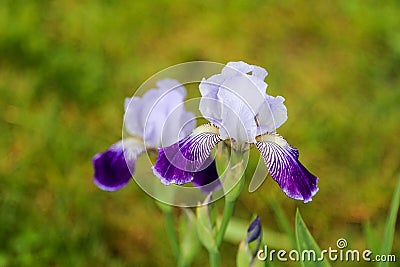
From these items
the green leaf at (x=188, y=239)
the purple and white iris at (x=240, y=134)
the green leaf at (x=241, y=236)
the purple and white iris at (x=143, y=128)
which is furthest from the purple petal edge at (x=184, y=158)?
the green leaf at (x=241, y=236)

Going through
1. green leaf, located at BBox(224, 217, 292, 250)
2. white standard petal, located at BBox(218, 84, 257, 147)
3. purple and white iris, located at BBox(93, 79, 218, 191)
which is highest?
green leaf, located at BBox(224, 217, 292, 250)

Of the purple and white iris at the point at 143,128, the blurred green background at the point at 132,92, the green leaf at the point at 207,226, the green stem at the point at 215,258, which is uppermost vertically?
the blurred green background at the point at 132,92

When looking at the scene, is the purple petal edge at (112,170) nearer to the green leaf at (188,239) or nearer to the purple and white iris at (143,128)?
the purple and white iris at (143,128)

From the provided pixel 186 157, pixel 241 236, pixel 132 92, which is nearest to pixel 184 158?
pixel 186 157

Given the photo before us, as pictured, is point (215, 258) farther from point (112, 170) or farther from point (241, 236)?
point (241, 236)

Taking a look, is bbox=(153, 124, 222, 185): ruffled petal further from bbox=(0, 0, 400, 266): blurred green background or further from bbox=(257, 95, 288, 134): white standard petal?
bbox=(0, 0, 400, 266): blurred green background

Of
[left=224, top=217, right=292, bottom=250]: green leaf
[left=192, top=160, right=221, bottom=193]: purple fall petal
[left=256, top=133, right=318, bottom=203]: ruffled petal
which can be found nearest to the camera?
[left=256, top=133, right=318, bottom=203]: ruffled petal

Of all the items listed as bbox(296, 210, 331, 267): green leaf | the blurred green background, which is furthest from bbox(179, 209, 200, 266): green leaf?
the blurred green background

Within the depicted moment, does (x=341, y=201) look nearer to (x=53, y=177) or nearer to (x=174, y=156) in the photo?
(x=53, y=177)

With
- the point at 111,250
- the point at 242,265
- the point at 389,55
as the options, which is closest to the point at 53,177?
the point at 111,250
